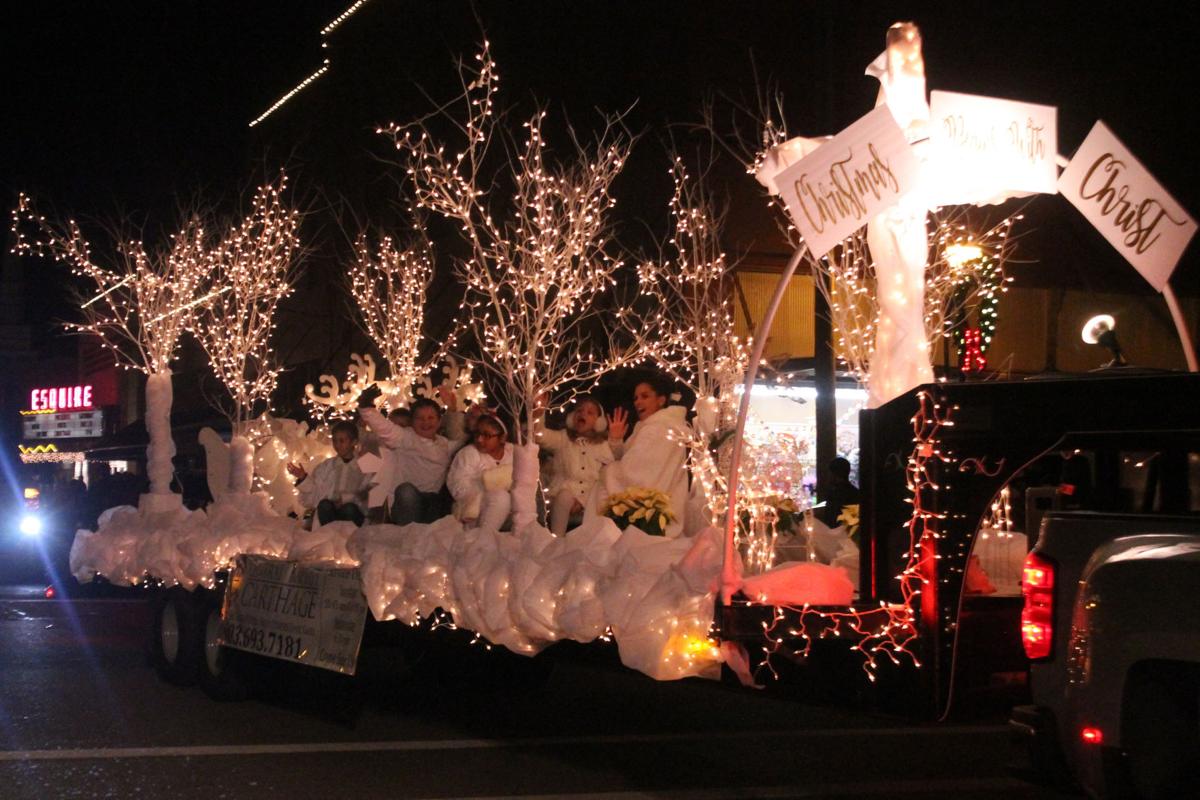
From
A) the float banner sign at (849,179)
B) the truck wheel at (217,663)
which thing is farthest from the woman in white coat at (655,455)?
the truck wheel at (217,663)

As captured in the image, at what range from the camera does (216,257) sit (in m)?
19.1

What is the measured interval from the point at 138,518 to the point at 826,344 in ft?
20.2

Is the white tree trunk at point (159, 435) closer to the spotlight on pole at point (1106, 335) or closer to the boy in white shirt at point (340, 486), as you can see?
the boy in white shirt at point (340, 486)

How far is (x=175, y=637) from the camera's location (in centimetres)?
1076

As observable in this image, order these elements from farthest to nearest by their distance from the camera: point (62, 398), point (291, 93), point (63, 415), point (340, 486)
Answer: point (62, 398) < point (63, 415) < point (291, 93) < point (340, 486)

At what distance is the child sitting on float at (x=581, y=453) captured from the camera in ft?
32.8

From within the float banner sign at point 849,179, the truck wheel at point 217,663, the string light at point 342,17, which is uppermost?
the string light at point 342,17

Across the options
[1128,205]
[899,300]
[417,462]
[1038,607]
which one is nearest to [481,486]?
[417,462]

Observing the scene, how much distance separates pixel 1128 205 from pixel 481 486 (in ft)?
14.5

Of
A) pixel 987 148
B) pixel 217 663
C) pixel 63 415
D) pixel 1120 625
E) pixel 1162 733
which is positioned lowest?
pixel 217 663

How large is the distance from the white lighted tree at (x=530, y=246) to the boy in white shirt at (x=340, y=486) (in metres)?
1.41

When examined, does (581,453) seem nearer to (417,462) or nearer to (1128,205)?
(417,462)

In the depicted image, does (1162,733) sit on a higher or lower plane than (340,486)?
lower

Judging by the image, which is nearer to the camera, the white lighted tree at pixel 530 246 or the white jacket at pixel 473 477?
the white jacket at pixel 473 477
